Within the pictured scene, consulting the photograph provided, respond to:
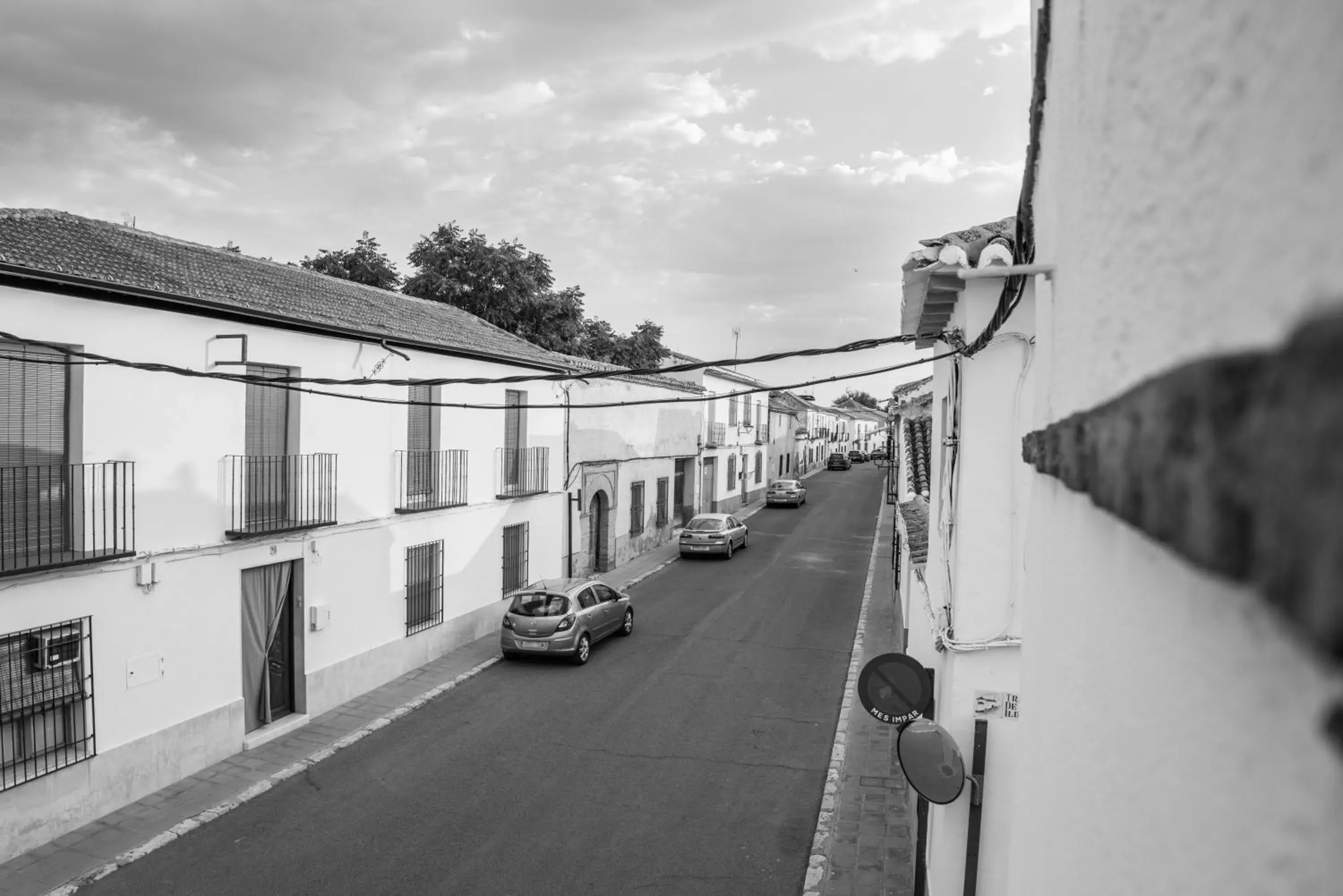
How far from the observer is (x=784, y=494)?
38.9 metres

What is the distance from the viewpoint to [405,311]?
59.1ft

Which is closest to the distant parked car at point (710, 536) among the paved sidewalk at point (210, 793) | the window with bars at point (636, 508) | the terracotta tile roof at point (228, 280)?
the window with bars at point (636, 508)

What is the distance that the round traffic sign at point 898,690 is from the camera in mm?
6238

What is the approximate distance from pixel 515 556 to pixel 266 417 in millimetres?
7355

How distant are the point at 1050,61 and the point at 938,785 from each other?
159 inches

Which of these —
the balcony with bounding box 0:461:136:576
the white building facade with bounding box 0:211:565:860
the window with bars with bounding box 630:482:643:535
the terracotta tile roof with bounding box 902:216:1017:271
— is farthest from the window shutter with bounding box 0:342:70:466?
the window with bars with bounding box 630:482:643:535

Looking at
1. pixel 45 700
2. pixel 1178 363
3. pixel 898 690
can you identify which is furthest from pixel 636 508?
pixel 1178 363

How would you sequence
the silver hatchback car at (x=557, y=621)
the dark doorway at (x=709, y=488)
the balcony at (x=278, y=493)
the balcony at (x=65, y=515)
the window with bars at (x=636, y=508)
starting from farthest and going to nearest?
the dark doorway at (x=709, y=488) → the window with bars at (x=636, y=508) → the silver hatchback car at (x=557, y=621) → the balcony at (x=278, y=493) → the balcony at (x=65, y=515)

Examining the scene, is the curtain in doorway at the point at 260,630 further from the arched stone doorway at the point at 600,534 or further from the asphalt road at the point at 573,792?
the arched stone doorway at the point at 600,534

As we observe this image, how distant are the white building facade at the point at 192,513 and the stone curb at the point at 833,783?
533cm

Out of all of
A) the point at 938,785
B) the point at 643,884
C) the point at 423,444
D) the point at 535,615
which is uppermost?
the point at 423,444

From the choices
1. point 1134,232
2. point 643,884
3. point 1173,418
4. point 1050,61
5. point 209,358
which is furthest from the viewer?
point 209,358

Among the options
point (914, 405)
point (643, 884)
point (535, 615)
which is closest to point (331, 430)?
point (535, 615)

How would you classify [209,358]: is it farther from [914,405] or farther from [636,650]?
[914,405]
